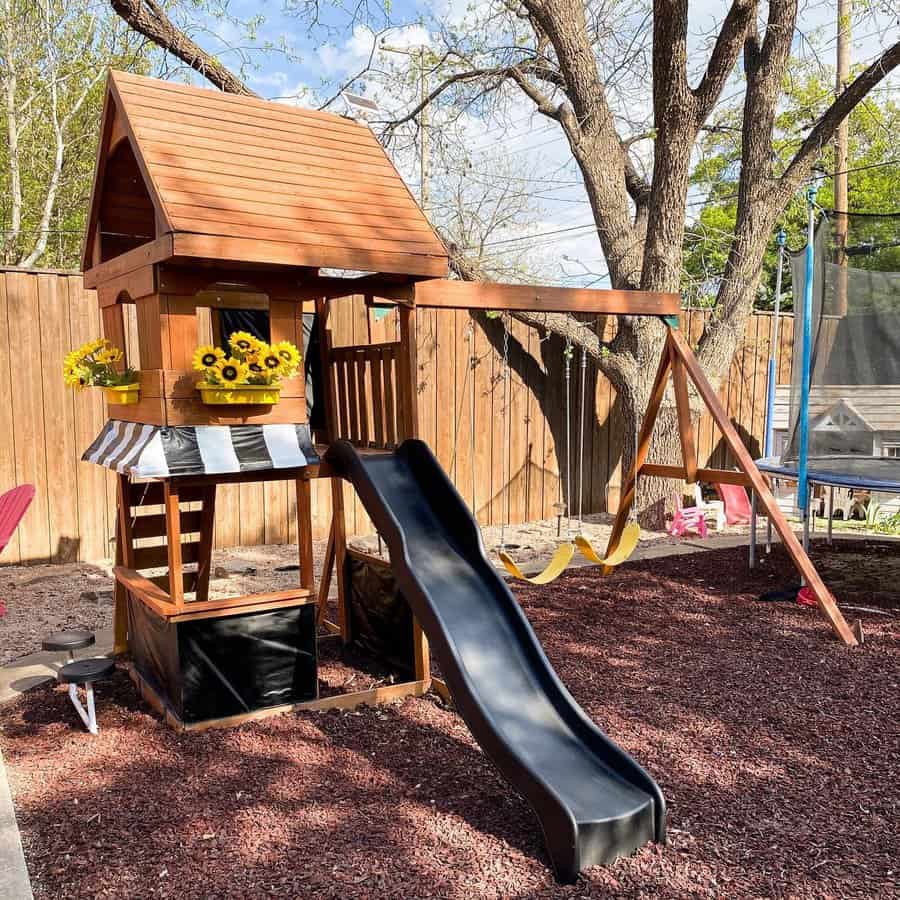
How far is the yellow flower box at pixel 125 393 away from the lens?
369 centimetres

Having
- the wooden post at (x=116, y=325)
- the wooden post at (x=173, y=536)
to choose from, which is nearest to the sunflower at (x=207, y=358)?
the wooden post at (x=173, y=536)

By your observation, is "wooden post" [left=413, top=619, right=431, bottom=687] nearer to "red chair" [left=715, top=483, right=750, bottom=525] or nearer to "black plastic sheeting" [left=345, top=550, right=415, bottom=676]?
"black plastic sheeting" [left=345, top=550, right=415, bottom=676]

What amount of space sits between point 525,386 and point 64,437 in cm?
408

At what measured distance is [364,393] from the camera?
444 centimetres

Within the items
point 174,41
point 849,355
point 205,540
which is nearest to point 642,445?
point 849,355

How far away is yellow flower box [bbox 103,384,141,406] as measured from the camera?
369cm

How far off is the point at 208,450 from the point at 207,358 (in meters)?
0.38

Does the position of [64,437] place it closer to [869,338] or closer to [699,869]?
[699,869]

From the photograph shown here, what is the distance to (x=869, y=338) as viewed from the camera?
5.93 m

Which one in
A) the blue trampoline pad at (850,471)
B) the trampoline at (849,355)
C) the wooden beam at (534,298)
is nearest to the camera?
the wooden beam at (534,298)

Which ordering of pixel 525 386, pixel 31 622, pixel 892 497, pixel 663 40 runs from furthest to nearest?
pixel 892 497, pixel 525 386, pixel 663 40, pixel 31 622

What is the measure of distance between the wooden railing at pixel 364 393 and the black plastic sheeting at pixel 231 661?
3.43 ft

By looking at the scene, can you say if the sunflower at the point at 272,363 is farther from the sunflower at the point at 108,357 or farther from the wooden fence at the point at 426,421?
the wooden fence at the point at 426,421

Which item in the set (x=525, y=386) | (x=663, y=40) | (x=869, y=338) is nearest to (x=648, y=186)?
(x=663, y=40)
